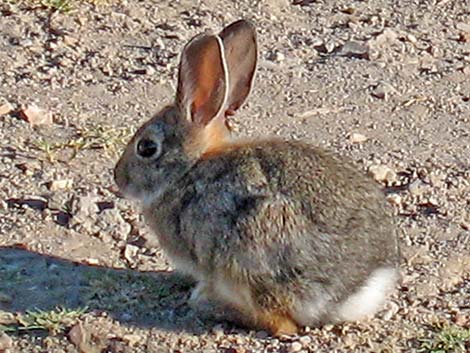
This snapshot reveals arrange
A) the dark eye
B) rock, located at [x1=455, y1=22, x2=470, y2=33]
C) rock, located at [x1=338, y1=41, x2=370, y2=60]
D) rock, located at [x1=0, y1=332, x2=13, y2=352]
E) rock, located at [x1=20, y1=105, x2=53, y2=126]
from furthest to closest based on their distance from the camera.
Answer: rock, located at [x1=455, y1=22, x2=470, y2=33] < rock, located at [x1=338, y1=41, x2=370, y2=60] < rock, located at [x1=20, y1=105, x2=53, y2=126] < the dark eye < rock, located at [x1=0, y1=332, x2=13, y2=352]

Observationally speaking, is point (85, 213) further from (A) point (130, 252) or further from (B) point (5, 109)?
(B) point (5, 109)

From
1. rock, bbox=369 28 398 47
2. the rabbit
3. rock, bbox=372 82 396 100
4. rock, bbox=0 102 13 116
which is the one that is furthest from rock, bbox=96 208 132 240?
rock, bbox=369 28 398 47

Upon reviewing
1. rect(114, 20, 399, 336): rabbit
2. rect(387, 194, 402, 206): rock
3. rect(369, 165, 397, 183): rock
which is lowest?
rect(369, 165, 397, 183): rock

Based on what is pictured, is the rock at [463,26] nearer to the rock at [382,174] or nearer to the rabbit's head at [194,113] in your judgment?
the rock at [382,174]

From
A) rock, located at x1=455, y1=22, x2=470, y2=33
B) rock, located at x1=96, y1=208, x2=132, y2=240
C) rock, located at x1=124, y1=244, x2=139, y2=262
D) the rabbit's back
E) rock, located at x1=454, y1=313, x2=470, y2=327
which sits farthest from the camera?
rock, located at x1=455, y1=22, x2=470, y2=33

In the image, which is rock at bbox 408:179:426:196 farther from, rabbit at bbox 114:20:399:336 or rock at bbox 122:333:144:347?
rock at bbox 122:333:144:347

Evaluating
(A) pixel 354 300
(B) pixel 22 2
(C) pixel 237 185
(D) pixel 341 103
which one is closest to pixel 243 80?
(C) pixel 237 185

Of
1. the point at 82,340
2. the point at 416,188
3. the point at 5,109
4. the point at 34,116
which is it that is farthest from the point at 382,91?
the point at 82,340

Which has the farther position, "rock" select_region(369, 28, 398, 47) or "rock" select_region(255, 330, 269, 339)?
"rock" select_region(369, 28, 398, 47)
